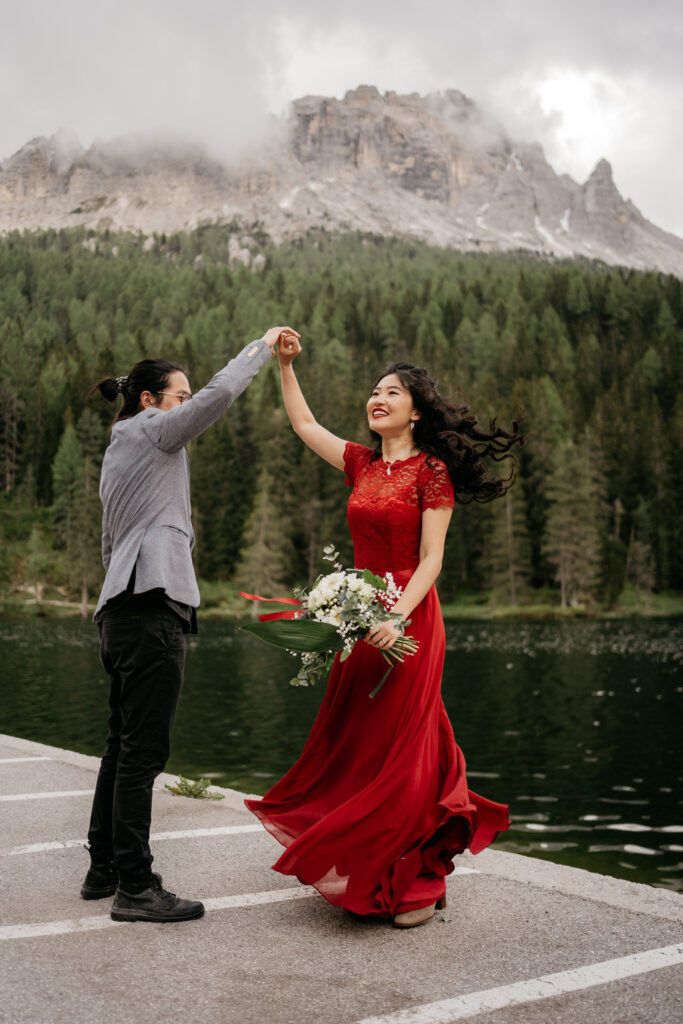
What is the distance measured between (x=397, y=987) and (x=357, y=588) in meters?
1.78

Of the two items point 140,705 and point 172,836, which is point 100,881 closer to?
point 140,705

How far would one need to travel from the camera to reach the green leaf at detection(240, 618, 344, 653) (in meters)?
4.75

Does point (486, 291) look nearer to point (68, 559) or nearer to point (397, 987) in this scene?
point (68, 559)

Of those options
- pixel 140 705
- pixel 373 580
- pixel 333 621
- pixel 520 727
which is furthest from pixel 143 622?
pixel 520 727

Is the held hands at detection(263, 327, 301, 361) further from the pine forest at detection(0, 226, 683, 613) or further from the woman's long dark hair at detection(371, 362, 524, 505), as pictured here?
the pine forest at detection(0, 226, 683, 613)

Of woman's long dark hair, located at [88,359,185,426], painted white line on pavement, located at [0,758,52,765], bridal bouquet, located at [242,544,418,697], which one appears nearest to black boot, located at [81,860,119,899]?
bridal bouquet, located at [242,544,418,697]

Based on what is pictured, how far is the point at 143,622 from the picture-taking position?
188 inches

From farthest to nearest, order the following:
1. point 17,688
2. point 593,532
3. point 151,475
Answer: point 593,532
point 17,688
point 151,475

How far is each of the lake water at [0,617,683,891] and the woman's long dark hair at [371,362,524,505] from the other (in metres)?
6.71

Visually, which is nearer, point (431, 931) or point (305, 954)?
point (305, 954)

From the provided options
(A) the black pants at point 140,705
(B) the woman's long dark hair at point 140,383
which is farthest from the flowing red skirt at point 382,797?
(B) the woman's long dark hair at point 140,383

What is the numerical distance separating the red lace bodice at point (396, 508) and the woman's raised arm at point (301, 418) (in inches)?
17.5

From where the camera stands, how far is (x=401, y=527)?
17.3 ft

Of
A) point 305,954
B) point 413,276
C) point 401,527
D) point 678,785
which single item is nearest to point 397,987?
point 305,954
